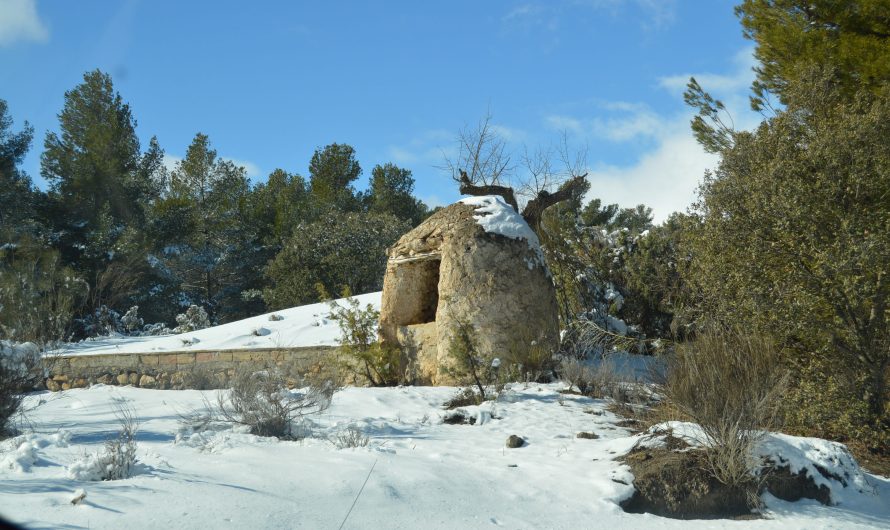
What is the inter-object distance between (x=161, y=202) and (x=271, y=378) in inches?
919

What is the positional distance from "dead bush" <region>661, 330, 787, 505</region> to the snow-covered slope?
276 inches

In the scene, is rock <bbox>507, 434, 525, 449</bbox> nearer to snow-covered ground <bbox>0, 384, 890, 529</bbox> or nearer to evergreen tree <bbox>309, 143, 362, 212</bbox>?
snow-covered ground <bbox>0, 384, 890, 529</bbox>

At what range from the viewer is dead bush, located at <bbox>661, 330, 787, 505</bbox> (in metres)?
5.06

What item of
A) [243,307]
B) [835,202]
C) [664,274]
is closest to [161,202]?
[243,307]

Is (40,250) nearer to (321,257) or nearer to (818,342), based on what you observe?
(321,257)

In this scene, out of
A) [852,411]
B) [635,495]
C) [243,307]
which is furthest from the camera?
[243,307]

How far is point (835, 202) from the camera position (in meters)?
7.12

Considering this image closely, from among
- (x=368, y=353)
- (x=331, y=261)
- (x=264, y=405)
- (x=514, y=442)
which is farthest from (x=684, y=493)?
(x=331, y=261)

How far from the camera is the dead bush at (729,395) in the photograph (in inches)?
199

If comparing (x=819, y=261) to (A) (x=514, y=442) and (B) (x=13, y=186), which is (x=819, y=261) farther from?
(B) (x=13, y=186)

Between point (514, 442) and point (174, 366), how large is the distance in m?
8.55

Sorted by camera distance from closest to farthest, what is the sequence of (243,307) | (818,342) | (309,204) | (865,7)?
(818,342) → (865,7) → (243,307) → (309,204)

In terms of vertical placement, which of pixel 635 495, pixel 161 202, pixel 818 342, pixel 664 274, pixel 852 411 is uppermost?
pixel 161 202

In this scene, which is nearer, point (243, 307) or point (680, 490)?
point (680, 490)
